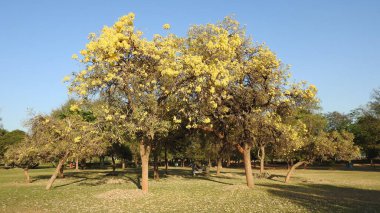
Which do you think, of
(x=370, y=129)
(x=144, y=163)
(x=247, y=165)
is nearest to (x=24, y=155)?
(x=144, y=163)

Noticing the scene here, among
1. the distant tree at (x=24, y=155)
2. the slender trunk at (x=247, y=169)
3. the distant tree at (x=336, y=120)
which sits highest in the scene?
the distant tree at (x=336, y=120)

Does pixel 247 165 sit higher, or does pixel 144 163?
pixel 144 163

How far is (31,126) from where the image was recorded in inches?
1665

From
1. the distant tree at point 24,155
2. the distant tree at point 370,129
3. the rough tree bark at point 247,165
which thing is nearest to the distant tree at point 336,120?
the distant tree at point 370,129

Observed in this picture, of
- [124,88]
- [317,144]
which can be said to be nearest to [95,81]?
[124,88]

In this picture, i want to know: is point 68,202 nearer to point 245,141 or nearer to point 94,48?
point 94,48

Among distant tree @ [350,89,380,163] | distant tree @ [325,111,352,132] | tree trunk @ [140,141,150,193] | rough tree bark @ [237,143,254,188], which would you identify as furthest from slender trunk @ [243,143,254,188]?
distant tree @ [325,111,352,132]

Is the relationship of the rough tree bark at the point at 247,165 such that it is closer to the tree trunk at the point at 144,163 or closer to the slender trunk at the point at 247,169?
the slender trunk at the point at 247,169

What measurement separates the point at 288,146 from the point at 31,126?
29.8 m

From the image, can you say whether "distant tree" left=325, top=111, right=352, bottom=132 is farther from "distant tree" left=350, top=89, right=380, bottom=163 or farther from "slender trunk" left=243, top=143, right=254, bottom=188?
"slender trunk" left=243, top=143, right=254, bottom=188

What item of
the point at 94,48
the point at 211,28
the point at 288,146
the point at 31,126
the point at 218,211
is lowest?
the point at 218,211

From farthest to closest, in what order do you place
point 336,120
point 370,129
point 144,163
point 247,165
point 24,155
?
point 336,120
point 370,129
point 24,155
point 247,165
point 144,163

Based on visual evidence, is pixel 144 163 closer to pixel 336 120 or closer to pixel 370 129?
pixel 370 129

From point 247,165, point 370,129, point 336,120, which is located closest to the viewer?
point 247,165
